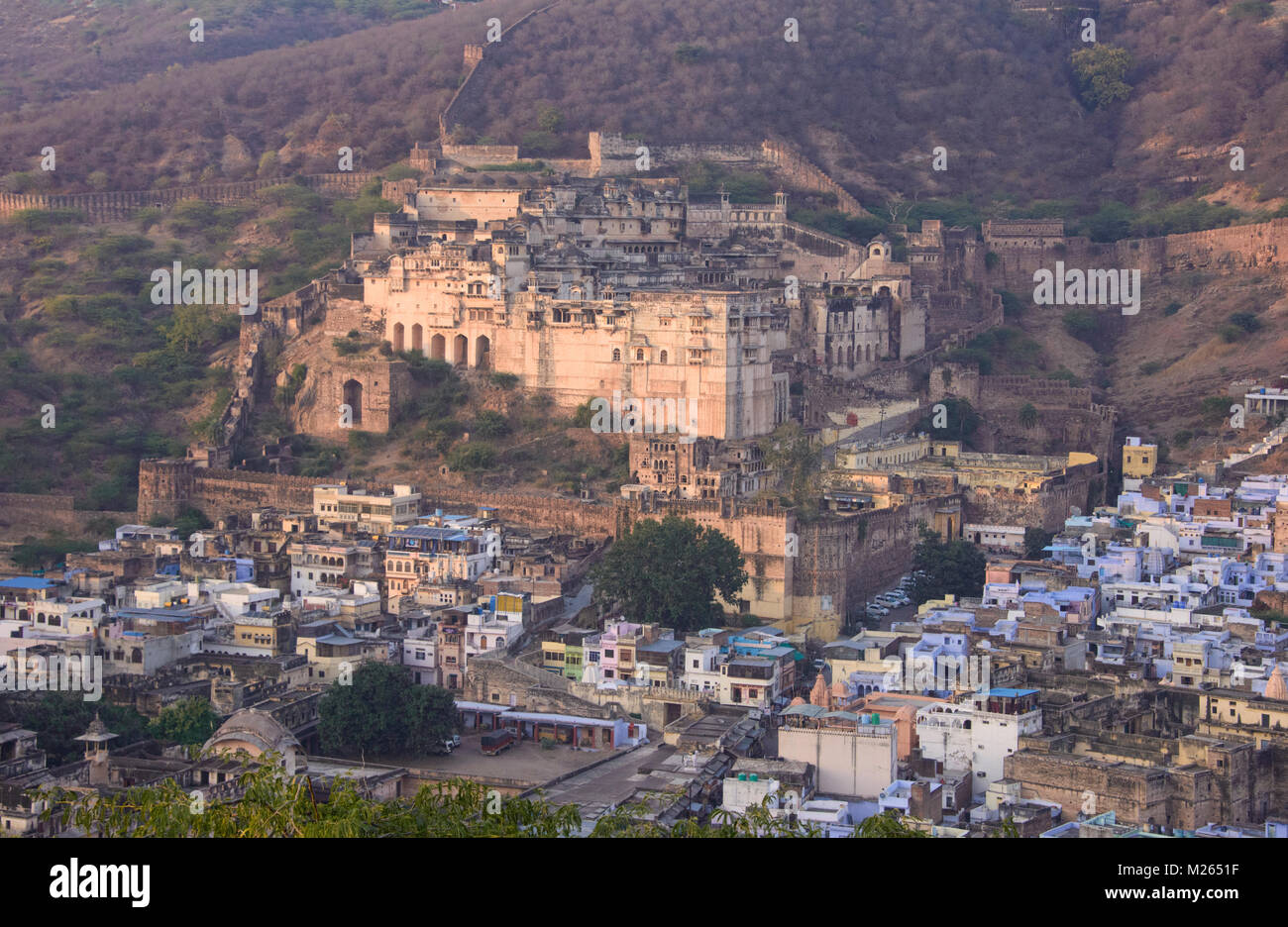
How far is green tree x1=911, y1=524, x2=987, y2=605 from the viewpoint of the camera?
36.9 m

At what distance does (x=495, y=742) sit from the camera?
2972 centimetres

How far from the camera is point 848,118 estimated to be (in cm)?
6106

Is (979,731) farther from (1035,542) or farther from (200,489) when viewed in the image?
(200,489)

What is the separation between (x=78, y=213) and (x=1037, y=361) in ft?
79.3

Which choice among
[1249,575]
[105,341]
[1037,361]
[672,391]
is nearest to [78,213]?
[105,341]

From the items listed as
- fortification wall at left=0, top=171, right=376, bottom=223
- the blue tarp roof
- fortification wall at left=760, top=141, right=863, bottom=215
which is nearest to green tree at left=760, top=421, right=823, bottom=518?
the blue tarp roof

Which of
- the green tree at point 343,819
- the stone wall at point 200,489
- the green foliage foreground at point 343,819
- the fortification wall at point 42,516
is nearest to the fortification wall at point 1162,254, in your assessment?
the stone wall at point 200,489

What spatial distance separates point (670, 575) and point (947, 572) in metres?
5.94

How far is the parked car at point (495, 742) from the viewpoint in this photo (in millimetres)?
29578

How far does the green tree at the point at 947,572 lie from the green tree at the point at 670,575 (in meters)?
4.04

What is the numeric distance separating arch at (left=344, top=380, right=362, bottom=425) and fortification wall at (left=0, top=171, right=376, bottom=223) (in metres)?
11.9

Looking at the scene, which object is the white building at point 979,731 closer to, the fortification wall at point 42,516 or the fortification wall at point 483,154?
the fortification wall at point 42,516

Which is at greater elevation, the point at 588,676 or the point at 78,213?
the point at 78,213
